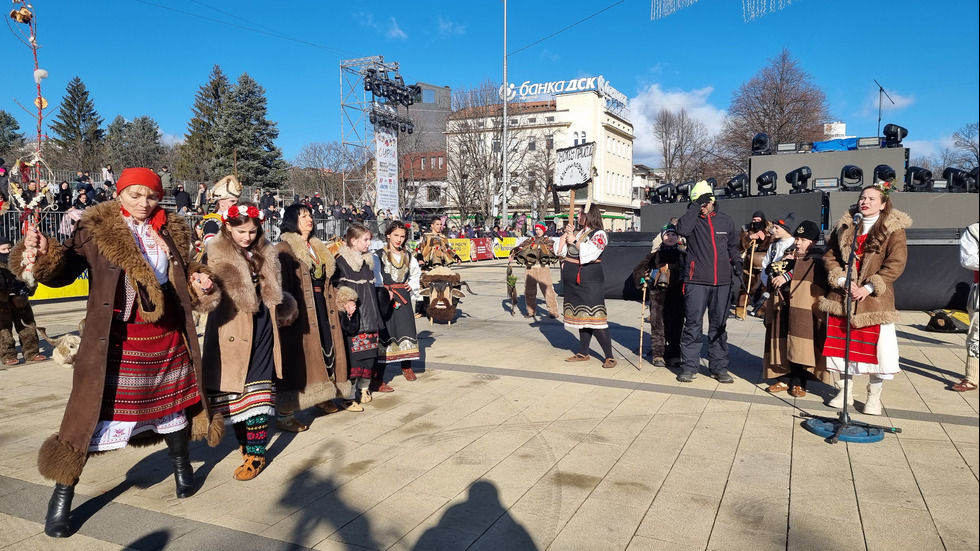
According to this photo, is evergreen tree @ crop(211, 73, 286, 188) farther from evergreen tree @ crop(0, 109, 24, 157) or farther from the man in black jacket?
the man in black jacket

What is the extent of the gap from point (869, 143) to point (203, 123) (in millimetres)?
49187

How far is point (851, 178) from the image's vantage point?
51.3 ft

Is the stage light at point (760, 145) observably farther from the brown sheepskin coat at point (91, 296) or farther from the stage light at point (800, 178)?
the brown sheepskin coat at point (91, 296)

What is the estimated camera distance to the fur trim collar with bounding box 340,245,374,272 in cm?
581

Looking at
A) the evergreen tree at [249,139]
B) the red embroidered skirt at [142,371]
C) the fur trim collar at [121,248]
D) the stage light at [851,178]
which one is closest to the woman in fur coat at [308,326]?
the red embroidered skirt at [142,371]

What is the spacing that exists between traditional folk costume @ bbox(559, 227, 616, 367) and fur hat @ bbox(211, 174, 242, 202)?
3.99 m

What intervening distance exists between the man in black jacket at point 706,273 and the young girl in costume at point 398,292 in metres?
2.89

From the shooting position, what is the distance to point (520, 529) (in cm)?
342

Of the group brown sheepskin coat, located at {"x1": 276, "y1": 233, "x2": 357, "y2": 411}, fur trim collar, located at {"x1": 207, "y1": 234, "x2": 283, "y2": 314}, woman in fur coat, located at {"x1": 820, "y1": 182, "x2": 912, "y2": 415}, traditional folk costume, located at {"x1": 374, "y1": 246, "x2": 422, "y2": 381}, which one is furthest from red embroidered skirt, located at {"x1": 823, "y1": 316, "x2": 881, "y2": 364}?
fur trim collar, located at {"x1": 207, "y1": 234, "x2": 283, "y2": 314}

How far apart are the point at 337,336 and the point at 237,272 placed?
1.47 m

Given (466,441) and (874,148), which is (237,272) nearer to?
(466,441)

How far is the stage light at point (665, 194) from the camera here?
1784 cm

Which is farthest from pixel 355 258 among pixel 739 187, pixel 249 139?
pixel 249 139

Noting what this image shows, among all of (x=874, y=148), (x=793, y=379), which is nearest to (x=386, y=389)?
(x=793, y=379)
